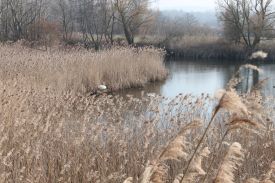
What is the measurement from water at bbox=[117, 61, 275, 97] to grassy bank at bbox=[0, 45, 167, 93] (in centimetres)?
49

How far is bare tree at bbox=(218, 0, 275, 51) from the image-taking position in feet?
84.1

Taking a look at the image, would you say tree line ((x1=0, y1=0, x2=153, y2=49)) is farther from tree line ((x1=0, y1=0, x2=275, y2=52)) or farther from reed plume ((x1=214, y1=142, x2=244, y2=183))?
reed plume ((x1=214, y1=142, x2=244, y2=183))

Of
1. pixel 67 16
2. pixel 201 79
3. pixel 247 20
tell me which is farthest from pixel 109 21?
pixel 201 79

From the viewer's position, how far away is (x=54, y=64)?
11.6m

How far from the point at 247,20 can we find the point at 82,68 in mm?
16321

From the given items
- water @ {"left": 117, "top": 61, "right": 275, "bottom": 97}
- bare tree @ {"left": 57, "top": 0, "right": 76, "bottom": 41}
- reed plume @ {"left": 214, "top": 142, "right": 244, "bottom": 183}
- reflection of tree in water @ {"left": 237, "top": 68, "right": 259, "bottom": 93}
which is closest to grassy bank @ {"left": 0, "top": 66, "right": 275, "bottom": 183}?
reed plume @ {"left": 214, "top": 142, "right": 244, "bottom": 183}

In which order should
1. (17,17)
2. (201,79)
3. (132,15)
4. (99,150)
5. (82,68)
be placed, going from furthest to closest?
(132,15), (17,17), (201,79), (82,68), (99,150)

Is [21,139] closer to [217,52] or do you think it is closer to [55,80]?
[55,80]

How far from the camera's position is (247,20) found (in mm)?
26219

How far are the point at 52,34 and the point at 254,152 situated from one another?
20649 millimetres

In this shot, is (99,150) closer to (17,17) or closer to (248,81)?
(248,81)

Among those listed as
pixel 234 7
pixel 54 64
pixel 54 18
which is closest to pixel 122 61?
pixel 54 64

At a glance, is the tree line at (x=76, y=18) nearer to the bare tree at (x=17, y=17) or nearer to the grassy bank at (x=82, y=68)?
the bare tree at (x=17, y=17)

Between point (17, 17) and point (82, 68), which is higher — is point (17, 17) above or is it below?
above
